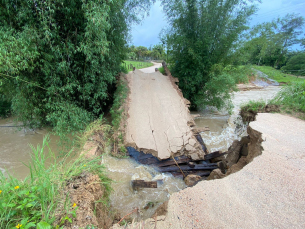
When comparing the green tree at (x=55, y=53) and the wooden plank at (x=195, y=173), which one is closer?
the green tree at (x=55, y=53)

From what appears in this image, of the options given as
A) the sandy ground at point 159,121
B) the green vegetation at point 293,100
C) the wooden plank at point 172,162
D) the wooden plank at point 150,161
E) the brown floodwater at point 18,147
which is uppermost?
the green vegetation at point 293,100

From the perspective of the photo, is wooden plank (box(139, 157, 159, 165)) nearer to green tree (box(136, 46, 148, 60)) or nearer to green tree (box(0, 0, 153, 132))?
green tree (box(0, 0, 153, 132))

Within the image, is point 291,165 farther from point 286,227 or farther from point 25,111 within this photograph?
point 25,111

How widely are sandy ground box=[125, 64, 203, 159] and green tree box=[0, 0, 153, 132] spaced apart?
126 cm

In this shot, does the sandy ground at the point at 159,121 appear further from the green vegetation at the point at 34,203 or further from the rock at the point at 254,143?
the green vegetation at the point at 34,203

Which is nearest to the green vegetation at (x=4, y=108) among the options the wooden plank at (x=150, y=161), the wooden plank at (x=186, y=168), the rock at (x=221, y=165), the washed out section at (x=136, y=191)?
the washed out section at (x=136, y=191)

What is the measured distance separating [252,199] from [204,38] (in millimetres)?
5791

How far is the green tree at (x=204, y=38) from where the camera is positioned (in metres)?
5.61

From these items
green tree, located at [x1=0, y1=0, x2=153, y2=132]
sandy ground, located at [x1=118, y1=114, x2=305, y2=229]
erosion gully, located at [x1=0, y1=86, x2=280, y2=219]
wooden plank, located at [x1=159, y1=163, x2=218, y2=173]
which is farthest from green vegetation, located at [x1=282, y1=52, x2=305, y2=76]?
green tree, located at [x1=0, y1=0, x2=153, y2=132]

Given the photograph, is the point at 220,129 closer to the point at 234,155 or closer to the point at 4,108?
the point at 234,155

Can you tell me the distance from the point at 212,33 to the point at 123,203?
6486 mm

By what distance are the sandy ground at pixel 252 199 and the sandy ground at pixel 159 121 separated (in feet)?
4.32

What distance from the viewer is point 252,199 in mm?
1688

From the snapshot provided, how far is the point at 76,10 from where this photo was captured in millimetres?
2980
